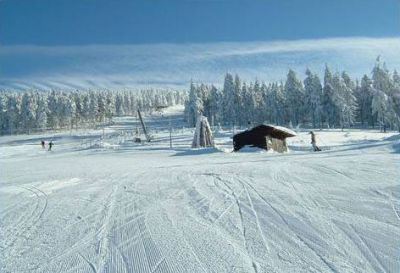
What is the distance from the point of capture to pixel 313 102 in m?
83.7

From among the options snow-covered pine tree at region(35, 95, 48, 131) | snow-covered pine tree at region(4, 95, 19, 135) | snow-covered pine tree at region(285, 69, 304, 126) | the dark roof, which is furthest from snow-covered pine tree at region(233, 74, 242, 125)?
the dark roof

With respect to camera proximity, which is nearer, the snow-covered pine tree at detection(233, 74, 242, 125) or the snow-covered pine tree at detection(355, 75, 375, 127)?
the snow-covered pine tree at detection(355, 75, 375, 127)

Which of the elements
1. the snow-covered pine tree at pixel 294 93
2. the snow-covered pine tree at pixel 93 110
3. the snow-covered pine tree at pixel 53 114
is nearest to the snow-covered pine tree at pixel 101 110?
the snow-covered pine tree at pixel 93 110

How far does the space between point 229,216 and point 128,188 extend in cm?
580

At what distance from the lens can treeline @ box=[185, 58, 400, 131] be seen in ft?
237

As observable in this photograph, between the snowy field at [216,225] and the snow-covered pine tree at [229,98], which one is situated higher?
the snow-covered pine tree at [229,98]

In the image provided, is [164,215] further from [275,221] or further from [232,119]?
[232,119]

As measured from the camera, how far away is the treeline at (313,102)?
72125 mm

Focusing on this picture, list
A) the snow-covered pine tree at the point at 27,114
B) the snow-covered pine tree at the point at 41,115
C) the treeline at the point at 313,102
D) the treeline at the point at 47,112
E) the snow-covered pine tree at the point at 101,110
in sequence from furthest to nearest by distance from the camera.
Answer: the snow-covered pine tree at the point at 101,110
the treeline at the point at 47,112
the snow-covered pine tree at the point at 27,114
the snow-covered pine tree at the point at 41,115
the treeline at the point at 313,102

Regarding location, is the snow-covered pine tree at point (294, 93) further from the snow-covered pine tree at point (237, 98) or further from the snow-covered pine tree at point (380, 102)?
the snow-covered pine tree at point (380, 102)

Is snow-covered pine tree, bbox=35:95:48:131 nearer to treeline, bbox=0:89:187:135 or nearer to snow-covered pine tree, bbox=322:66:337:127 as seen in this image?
treeline, bbox=0:89:187:135

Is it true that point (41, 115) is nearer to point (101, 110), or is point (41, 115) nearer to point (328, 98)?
point (101, 110)

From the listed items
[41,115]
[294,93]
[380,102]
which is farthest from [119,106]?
[380,102]

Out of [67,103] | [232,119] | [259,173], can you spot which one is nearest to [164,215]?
[259,173]
